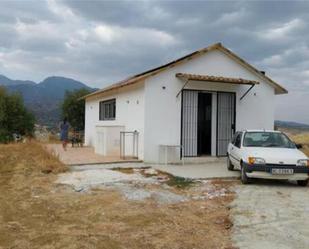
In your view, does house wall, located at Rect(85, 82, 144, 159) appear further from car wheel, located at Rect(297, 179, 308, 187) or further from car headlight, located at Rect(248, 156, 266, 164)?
car wheel, located at Rect(297, 179, 308, 187)

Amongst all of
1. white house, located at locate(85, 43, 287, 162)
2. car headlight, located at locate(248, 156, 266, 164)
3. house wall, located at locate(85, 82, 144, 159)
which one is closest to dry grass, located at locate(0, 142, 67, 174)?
house wall, located at locate(85, 82, 144, 159)

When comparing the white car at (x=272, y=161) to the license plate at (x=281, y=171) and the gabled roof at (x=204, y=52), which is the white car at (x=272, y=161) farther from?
the gabled roof at (x=204, y=52)

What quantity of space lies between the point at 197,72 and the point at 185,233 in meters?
10.5

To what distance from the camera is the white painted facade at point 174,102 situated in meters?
14.9

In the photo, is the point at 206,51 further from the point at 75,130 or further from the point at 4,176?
the point at 75,130

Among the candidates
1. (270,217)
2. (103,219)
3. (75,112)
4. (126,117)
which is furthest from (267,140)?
(75,112)

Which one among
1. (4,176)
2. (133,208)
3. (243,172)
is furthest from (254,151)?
(4,176)

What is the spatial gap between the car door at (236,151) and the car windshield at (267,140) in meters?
0.28

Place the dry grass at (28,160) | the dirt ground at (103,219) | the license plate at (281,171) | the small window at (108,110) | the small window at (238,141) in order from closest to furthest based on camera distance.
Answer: the dirt ground at (103,219) → the license plate at (281,171) → the small window at (238,141) → the dry grass at (28,160) → the small window at (108,110)

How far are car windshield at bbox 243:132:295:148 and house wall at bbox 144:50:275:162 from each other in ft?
12.5

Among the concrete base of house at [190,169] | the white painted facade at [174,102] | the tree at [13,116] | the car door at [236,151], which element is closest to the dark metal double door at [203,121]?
the white painted facade at [174,102]

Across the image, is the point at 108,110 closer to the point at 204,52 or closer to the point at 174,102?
the point at 174,102

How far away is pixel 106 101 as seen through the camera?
21438 mm

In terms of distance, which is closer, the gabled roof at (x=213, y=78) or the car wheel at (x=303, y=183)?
the car wheel at (x=303, y=183)
